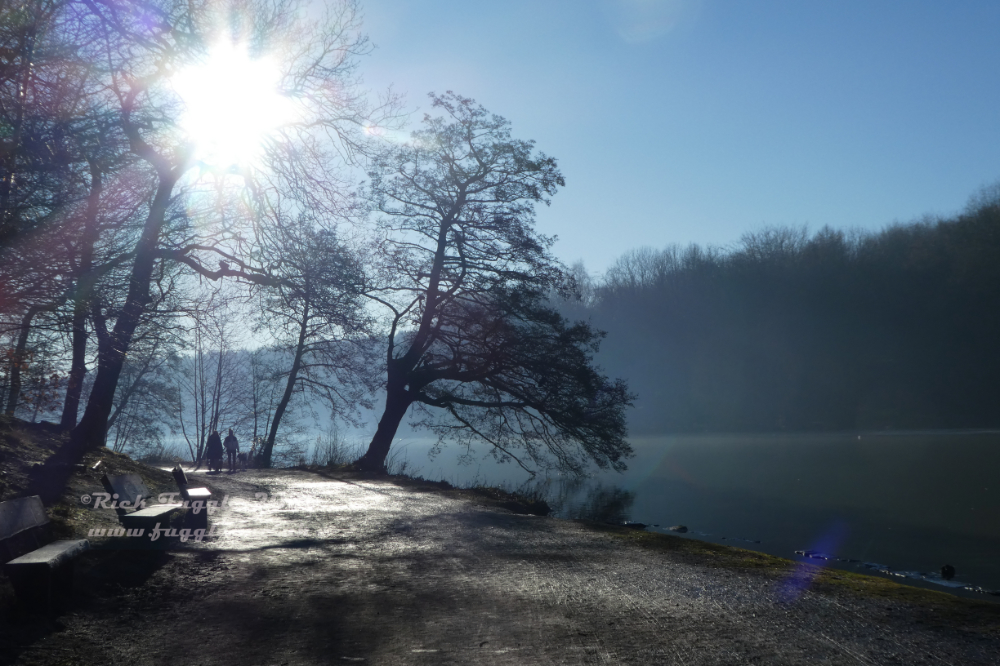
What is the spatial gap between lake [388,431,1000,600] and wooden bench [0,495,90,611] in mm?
9352

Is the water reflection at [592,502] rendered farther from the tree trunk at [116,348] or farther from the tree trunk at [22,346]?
the tree trunk at [22,346]

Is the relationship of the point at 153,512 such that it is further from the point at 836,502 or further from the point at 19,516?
the point at 836,502

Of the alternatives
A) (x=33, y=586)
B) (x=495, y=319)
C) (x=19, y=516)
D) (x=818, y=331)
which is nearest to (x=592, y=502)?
(x=495, y=319)

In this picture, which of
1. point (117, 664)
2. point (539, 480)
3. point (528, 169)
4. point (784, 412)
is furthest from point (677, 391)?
point (117, 664)

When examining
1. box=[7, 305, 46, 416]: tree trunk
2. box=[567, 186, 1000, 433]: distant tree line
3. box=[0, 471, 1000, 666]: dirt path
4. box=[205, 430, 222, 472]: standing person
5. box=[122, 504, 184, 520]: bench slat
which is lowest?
box=[0, 471, 1000, 666]: dirt path

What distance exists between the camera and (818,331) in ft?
207

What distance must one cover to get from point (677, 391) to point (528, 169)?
2141 inches

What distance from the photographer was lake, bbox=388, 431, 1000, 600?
11.5 meters

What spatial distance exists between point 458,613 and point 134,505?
4.47m

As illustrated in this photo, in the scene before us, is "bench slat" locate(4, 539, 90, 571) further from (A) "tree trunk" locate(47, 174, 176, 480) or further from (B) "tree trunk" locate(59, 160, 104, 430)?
(B) "tree trunk" locate(59, 160, 104, 430)

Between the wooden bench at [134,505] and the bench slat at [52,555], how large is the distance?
1.37m

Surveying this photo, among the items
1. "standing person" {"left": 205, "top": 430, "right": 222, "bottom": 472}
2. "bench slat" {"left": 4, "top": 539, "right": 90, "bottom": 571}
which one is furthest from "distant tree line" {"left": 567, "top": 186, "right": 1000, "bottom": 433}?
"bench slat" {"left": 4, "top": 539, "right": 90, "bottom": 571}

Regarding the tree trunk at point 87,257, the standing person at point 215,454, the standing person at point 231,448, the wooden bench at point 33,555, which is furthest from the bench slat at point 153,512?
the standing person at point 231,448

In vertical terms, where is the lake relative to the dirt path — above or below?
above
